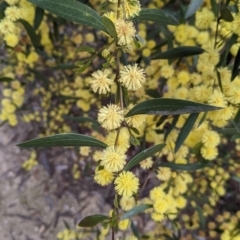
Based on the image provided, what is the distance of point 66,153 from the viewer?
2.35 meters

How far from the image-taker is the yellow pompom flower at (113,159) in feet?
2.50

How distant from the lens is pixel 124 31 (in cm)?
74

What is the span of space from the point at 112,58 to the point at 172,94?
0.54m

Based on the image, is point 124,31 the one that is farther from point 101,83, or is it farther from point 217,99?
point 217,99

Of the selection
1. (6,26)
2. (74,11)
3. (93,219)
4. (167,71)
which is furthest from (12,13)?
(93,219)

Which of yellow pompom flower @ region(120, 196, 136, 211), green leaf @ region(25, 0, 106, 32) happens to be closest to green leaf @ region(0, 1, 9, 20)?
green leaf @ region(25, 0, 106, 32)

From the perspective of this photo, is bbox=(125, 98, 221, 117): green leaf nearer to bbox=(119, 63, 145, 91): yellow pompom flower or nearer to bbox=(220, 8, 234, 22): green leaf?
bbox=(119, 63, 145, 91): yellow pompom flower

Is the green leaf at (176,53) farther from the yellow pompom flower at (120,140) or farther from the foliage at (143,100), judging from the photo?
the yellow pompom flower at (120,140)

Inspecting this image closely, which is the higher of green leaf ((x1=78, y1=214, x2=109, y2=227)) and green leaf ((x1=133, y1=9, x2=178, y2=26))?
green leaf ((x1=133, y1=9, x2=178, y2=26))

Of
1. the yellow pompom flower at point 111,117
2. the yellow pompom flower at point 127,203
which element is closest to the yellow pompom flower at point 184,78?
the yellow pompom flower at point 127,203

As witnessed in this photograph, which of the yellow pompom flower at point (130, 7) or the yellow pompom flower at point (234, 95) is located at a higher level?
the yellow pompom flower at point (130, 7)

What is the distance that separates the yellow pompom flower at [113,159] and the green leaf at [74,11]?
0.80ft

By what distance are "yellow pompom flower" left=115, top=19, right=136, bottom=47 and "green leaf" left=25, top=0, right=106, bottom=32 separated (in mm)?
45

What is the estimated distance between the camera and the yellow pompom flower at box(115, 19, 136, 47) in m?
0.75
